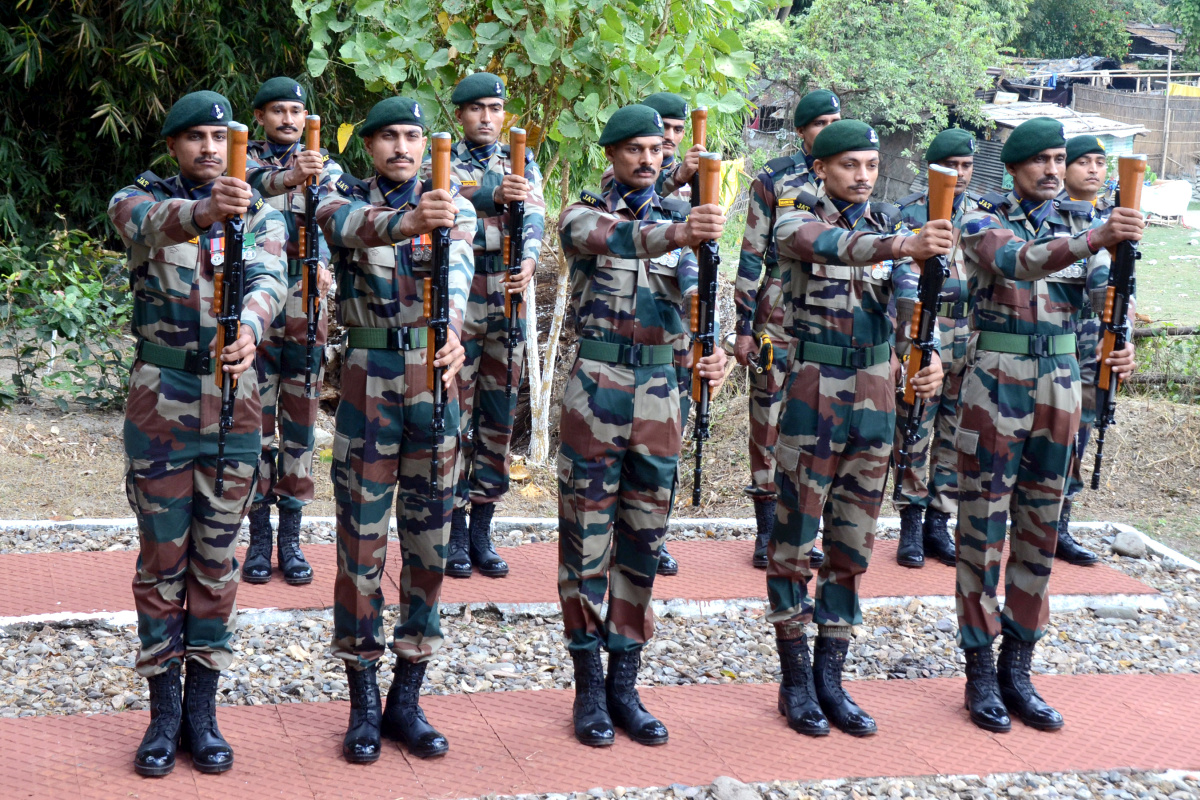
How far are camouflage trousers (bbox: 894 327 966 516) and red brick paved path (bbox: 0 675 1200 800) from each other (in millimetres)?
1781

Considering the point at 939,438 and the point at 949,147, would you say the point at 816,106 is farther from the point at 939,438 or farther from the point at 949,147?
the point at 939,438

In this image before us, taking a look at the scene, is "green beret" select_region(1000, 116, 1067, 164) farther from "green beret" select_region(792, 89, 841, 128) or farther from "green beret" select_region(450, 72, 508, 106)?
"green beret" select_region(450, 72, 508, 106)

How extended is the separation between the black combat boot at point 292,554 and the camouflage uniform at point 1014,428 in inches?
127

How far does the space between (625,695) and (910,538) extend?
9.52 ft

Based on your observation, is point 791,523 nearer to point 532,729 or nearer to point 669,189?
point 532,729

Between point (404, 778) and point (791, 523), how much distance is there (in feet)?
5.96

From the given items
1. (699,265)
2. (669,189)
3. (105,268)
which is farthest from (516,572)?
(105,268)

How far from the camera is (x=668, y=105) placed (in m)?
6.46

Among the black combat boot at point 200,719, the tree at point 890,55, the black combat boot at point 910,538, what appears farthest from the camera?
the tree at point 890,55

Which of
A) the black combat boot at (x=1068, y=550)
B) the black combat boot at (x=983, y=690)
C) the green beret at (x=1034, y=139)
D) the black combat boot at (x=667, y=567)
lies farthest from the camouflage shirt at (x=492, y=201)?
the black combat boot at (x=1068, y=550)

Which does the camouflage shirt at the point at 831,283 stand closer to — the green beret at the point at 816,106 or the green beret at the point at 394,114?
the green beret at the point at 394,114

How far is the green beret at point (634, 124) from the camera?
4555 mm

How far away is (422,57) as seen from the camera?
7.30 metres

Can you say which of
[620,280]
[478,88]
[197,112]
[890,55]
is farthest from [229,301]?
[890,55]
